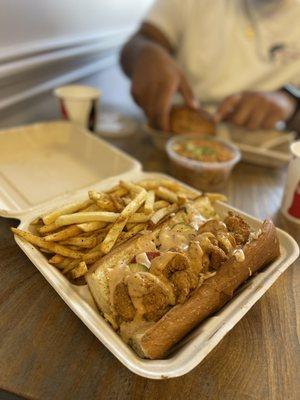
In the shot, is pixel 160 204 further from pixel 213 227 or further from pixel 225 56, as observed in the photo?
pixel 225 56

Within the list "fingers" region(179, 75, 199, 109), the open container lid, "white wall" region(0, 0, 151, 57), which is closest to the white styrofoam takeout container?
the open container lid

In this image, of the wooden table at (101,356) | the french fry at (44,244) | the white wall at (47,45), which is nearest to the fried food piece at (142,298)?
the wooden table at (101,356)

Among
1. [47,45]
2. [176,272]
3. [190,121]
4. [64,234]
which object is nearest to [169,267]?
[176,272]

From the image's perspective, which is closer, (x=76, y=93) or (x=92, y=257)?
(x=92, y=257)

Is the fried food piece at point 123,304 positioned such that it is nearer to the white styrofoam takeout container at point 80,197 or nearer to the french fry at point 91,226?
the white styrofoam takeout container at point 80,197

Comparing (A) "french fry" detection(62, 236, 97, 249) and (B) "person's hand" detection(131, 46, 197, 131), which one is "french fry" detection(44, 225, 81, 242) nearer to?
(A) "french fry" detection(62, 236, 97, 249)
